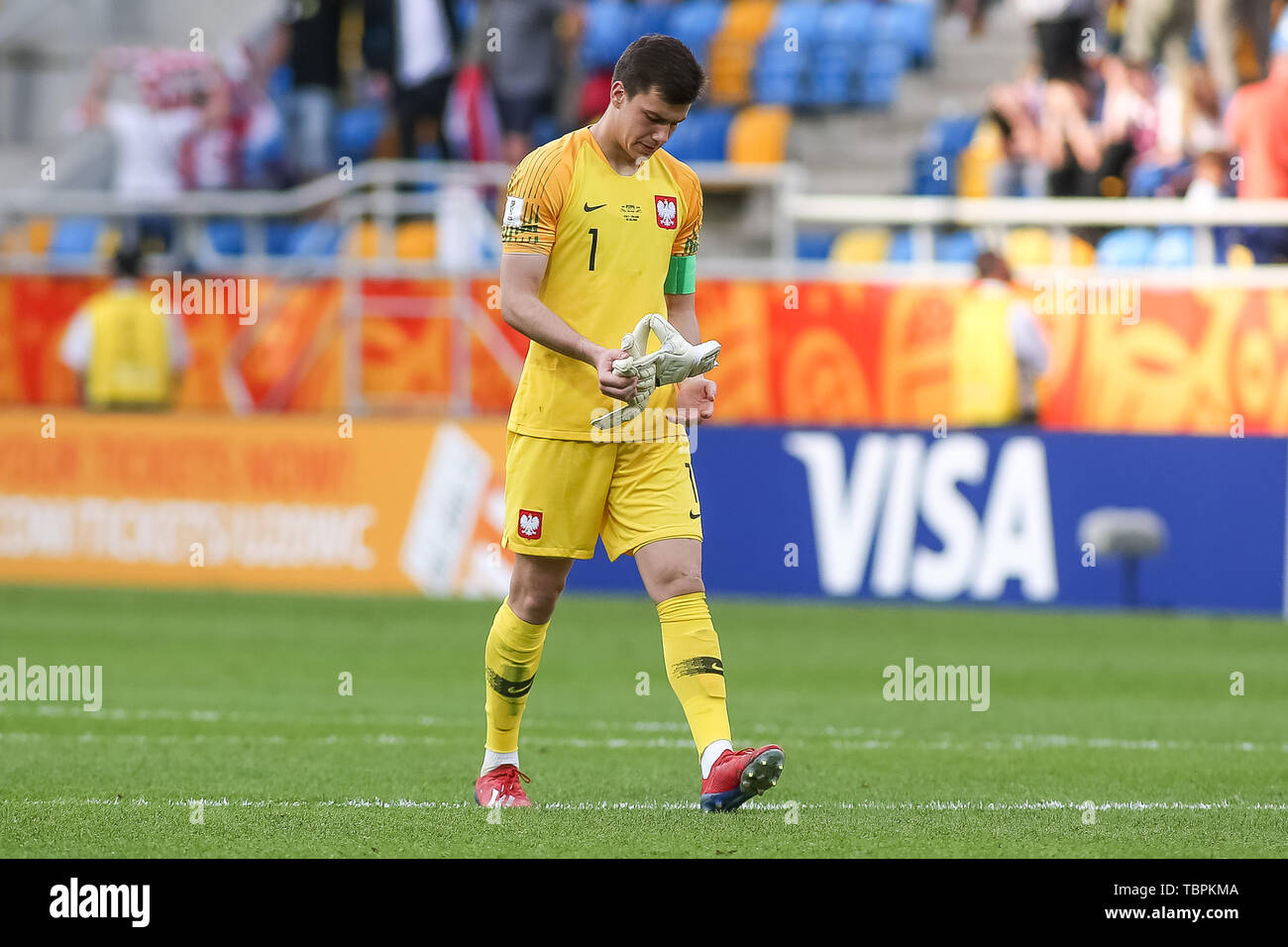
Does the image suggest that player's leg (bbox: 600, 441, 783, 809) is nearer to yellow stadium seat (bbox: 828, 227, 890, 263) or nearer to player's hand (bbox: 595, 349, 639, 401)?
player's hand (bbox: 595, 349, 639, 401)

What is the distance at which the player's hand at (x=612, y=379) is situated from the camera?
6.60 m

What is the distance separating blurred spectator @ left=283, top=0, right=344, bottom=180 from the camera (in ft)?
71.2

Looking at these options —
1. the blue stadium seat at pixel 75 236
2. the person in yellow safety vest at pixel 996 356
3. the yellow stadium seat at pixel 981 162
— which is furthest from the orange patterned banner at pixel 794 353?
the yellow stadium seat at pixel 981 162

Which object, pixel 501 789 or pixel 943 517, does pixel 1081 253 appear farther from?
pixel 501 789

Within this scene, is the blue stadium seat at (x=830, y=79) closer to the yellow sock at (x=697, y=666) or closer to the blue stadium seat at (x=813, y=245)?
the blue stadium seat at (x=813, y=245)

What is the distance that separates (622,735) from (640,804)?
2260 millimetres

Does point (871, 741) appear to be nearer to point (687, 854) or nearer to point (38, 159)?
point (687, 854)

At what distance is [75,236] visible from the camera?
21.2 m

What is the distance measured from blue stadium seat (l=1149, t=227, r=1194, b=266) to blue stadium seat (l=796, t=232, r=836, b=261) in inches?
125

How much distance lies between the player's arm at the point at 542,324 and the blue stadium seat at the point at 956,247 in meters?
12.0

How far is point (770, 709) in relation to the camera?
10477 millimetres

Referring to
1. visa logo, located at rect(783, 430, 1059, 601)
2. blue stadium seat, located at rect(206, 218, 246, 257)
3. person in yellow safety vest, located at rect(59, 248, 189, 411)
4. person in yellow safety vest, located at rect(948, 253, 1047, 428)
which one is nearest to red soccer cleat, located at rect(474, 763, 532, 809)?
visa logo, located at rect(783, 430, 1059, 601)

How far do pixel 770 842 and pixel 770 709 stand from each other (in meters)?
4.10
